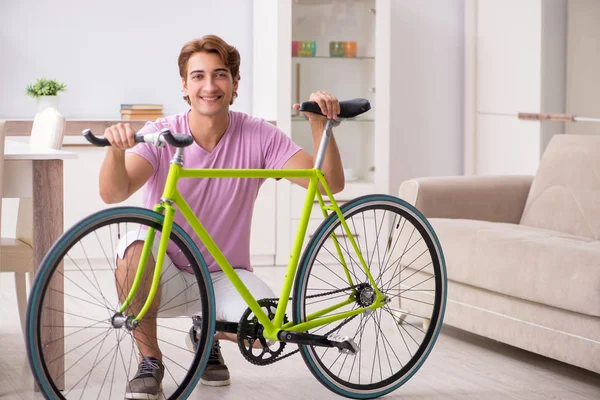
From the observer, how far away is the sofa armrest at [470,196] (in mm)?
3584

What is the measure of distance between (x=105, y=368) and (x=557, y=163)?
1883 mm

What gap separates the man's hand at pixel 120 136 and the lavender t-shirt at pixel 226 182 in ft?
1.15

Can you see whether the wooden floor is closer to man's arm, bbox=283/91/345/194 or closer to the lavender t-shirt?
the lavender t-shirt

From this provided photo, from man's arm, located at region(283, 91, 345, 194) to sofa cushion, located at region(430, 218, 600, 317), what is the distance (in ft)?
2.44

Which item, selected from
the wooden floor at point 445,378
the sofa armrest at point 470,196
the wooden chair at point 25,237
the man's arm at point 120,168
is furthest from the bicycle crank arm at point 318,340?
the sofa armrest at point 470,196

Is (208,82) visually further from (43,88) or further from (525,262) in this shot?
(43,88)

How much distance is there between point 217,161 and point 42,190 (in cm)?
51

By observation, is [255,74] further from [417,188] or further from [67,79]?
[417,188]

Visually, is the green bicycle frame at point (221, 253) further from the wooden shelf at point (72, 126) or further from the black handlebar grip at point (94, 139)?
the wooden shelf at point (72, 126)

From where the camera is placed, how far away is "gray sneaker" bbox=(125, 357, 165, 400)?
2496 millimetres

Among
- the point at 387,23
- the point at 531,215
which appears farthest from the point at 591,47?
the point at 531,215

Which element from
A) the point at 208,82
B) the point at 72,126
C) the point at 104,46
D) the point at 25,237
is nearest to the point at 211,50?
the point at 208,82

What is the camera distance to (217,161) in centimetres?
262

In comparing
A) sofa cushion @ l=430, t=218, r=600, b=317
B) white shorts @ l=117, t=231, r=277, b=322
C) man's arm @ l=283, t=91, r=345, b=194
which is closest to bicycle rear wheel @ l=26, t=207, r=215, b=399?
white shorts @ l=117, t=231, r=277, b=322
